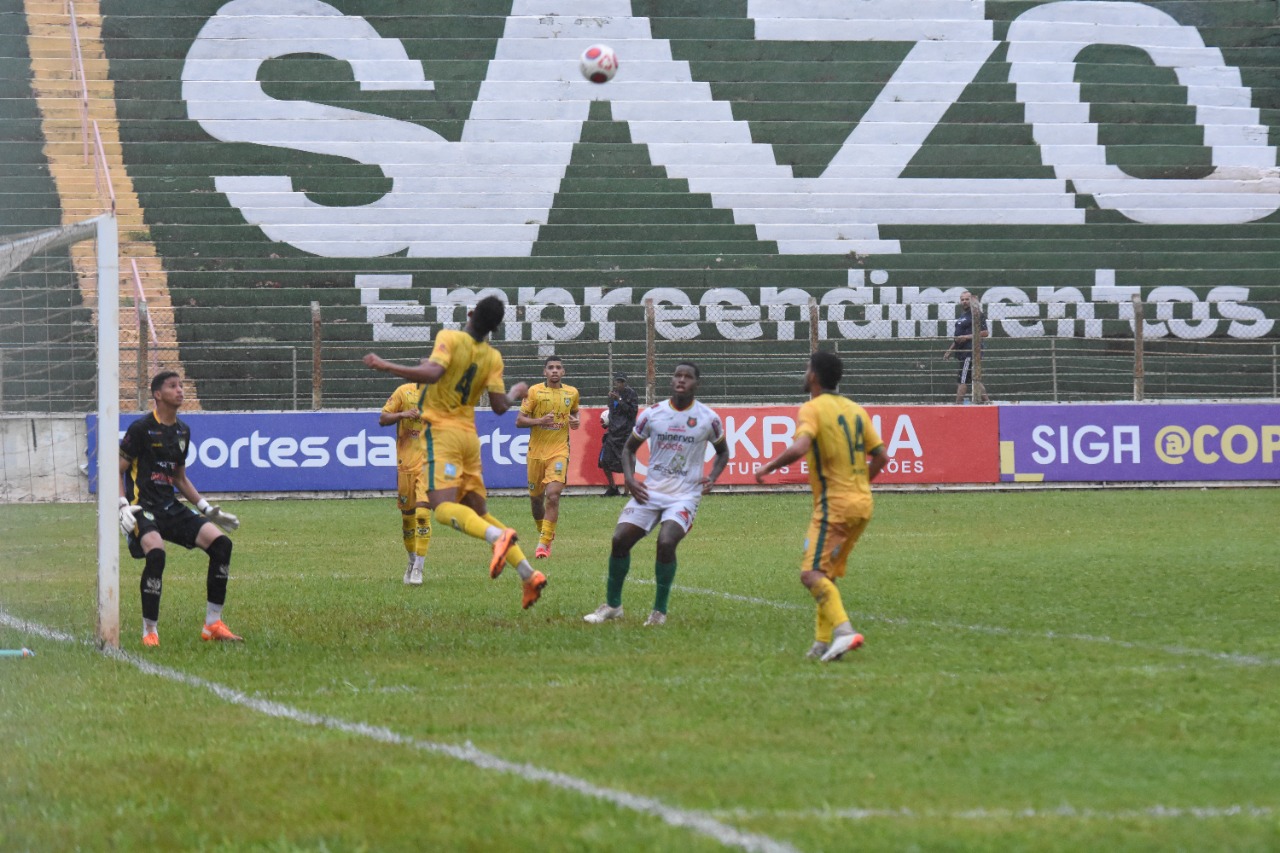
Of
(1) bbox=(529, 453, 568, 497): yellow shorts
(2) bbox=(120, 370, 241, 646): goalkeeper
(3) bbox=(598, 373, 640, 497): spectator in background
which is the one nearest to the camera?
(2) bbox=(120, 370, 241, 646): goalkeeper

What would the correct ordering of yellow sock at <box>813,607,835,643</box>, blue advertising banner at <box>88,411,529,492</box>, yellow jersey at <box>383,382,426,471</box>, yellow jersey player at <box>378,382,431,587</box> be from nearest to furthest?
1. yellow sock at <box>813,607,835,643</box>
2. yellow jersey player at <box>378,382,431,587</box>
3. yellow jersey at <box>383,382,426,471</box>
4. blue advertising banner at <box>88,411,529,492</box>

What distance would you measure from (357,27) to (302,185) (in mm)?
4177

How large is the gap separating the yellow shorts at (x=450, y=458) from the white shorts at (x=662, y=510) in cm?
116

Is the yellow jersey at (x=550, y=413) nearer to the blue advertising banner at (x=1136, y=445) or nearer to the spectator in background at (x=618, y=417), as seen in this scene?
the spectator in background at (x=618, y=417)

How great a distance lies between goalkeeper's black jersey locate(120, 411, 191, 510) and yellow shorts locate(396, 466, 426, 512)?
14.0 feet

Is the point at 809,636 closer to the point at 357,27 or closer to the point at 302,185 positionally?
the point at 302,185

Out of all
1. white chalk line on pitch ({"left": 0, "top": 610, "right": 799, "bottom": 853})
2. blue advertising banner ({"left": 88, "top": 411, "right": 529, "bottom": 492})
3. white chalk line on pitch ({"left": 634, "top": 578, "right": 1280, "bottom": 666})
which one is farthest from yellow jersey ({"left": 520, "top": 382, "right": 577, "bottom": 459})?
white chalk line on pitch ({"left": 0, "top": 610, "right": 799, "bottom": 853})

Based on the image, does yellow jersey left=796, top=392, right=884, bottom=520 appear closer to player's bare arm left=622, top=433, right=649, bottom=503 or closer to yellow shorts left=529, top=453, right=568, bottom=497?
player's bare arm left=622, top=433, right=649, bottom=503

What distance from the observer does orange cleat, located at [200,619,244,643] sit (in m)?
10.2

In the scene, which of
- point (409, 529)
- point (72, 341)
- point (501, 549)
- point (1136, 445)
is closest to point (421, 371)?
point (501, 549)

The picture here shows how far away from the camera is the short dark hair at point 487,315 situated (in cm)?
1045

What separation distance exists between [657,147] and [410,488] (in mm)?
19366

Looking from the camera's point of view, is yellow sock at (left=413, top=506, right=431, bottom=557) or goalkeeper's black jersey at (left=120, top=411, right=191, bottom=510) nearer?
goalkeeper's black jersey at (left=120, top=411, right=191, bottom=510)

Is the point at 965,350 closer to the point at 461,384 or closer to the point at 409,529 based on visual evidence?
the point at 409,529
